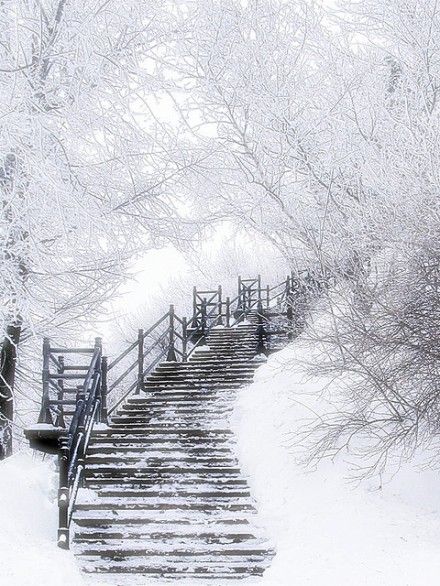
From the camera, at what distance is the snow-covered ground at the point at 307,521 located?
7492mm

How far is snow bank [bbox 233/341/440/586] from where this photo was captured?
7652mm

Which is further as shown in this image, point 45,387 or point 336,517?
point 45,387

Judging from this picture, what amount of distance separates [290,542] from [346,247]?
16.8 ft

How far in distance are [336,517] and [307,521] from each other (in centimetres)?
36

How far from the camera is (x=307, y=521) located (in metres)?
9.03

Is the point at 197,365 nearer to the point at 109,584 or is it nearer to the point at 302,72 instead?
the point at 302,72

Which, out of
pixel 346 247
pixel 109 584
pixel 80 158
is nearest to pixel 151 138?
pixel 80 158

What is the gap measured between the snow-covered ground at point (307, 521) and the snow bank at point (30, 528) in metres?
0.01

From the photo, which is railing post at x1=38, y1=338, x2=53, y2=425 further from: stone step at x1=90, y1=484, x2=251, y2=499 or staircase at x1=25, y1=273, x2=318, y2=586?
stone step at x1=90, y1=484, x2=251, y2=499

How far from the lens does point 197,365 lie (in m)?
16.3

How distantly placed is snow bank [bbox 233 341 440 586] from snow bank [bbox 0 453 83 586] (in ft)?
7.34

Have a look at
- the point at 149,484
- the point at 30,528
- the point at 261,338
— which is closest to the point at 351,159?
the point at 261,338

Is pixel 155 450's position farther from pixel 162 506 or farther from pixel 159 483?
pixel 162 506

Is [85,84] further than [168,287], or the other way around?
[168,287]
